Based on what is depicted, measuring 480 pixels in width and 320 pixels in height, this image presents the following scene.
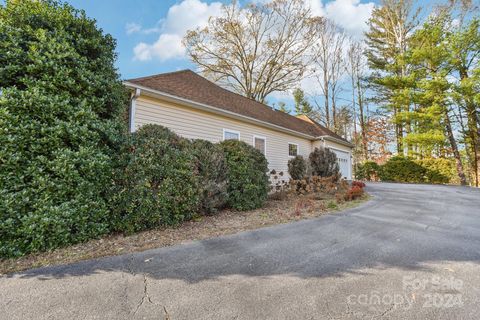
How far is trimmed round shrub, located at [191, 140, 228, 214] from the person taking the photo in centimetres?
506

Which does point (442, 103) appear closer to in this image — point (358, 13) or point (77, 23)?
point (358, 13)

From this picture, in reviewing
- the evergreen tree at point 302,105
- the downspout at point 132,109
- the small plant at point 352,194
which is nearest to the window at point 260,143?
the small plant at point 352,194

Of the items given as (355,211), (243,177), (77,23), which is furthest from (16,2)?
(355,211)

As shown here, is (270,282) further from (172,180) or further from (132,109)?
(132,109)

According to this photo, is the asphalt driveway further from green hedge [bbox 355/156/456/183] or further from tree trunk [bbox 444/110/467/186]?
tree trunk [bbox 444/110/467/186]

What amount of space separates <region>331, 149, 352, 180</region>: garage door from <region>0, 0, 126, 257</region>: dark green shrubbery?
14.4 meters

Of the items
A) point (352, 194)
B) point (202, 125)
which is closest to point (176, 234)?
point (202, 125)

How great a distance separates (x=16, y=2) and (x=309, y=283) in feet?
18.5

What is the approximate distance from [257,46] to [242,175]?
Result: 1583cm

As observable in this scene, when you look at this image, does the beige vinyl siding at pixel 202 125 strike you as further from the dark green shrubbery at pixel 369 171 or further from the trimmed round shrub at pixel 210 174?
the dark green shrubbery at pixel 369 171

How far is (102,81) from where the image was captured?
3896 mm

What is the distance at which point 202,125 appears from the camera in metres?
8.01

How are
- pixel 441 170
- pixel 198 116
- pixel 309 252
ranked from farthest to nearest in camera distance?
pixel 441 170
pixel 198 116
pixel 309 252

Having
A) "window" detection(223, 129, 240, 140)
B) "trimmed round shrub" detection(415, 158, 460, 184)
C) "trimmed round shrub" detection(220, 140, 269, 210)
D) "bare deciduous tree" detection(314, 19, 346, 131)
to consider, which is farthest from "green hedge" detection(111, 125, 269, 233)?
"bare deciduous tree" detection(314, 19, 346, 131)
